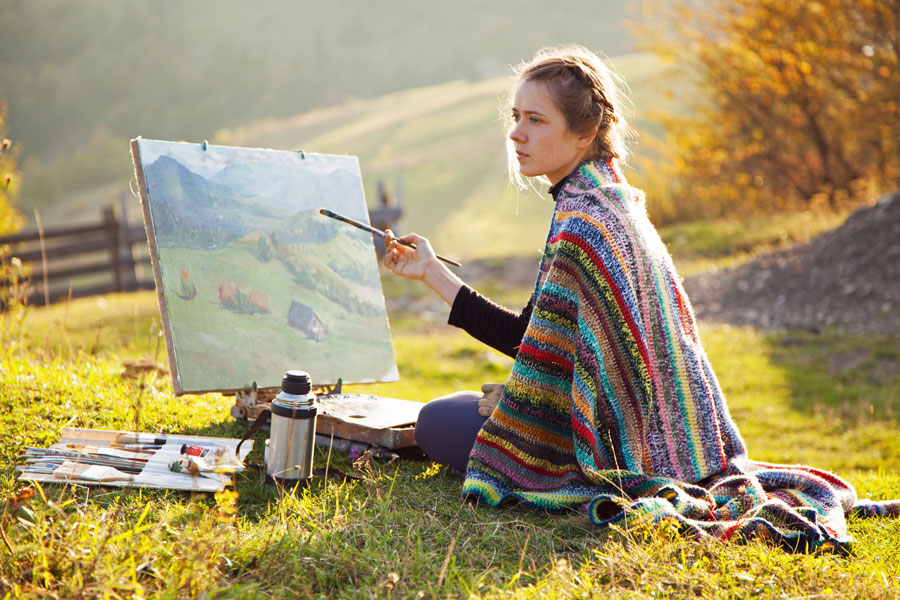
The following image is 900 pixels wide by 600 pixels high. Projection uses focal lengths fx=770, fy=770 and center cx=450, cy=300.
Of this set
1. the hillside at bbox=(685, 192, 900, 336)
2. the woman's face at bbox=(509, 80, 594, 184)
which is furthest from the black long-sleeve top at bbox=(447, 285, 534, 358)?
the hillside at bbox=(685, 192, 900, 336)

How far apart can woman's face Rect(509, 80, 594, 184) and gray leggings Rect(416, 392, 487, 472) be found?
967 millimetres

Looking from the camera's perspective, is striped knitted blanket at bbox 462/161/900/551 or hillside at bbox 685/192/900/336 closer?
striped knitted blanket at bbox 462/161/900/551

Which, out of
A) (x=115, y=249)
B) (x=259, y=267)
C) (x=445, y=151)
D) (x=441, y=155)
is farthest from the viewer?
(x=445, y=151)

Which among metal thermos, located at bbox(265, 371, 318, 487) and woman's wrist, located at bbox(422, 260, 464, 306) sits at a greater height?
woman's wrist, located at bbox(422, 260, 464, 306)

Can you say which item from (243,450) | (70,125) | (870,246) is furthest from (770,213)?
(70,125)

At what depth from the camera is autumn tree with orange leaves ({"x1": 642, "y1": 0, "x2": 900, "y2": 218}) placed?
12164mm

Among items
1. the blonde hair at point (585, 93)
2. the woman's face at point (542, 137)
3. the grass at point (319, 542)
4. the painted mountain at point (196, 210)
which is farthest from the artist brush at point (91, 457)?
the blonde hair at point (585, 93)

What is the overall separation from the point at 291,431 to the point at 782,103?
524 inches

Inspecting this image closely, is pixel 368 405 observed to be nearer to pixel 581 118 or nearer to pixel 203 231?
pixel 203 231

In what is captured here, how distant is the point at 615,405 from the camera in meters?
2.80

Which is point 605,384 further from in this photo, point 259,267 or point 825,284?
point 825,284

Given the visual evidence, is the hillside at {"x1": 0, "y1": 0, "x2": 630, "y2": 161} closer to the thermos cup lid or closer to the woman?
the woman

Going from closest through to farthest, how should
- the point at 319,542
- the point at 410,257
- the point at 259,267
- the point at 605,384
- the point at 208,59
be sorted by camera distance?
1. the point at 319,542
2. the point at 605,384
3. the point at 410,257
4. the point at 259,267
5. the point at 208,59

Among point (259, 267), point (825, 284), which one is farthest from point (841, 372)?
point (259, 267)
